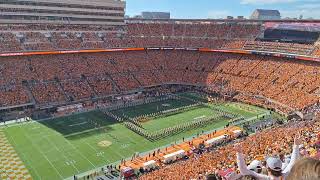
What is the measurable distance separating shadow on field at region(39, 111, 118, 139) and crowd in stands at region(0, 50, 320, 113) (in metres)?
5.41

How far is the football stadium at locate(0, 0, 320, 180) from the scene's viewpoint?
27.8 meters

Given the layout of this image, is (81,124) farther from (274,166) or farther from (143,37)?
(274,166)

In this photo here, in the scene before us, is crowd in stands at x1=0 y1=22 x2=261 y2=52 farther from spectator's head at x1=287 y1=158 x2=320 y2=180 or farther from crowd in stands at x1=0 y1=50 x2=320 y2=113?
spectator's head at x1=287 y1=158 x2=320 y2=180

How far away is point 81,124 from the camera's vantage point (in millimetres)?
37812

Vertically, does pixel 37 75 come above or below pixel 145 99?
above

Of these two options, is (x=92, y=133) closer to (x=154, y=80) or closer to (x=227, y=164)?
(x=227, y=164)

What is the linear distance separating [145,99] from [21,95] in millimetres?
16651

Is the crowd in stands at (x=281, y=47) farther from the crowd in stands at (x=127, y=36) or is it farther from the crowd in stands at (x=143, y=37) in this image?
the crowd in stands at (x=127, y=36)

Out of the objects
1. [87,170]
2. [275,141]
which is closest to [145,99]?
[87,170]

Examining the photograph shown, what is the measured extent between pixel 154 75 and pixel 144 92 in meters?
5.70

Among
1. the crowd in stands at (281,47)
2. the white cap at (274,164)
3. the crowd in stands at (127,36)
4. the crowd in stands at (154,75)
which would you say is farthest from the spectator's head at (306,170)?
the crowd in stands at (281,47)

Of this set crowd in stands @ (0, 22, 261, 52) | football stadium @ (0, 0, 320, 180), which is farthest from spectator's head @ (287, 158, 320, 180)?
crowd in stands @ (0, 22, 261, 52)

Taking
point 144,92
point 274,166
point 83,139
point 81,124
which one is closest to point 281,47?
point 144,92

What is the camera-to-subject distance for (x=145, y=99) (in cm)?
4884
